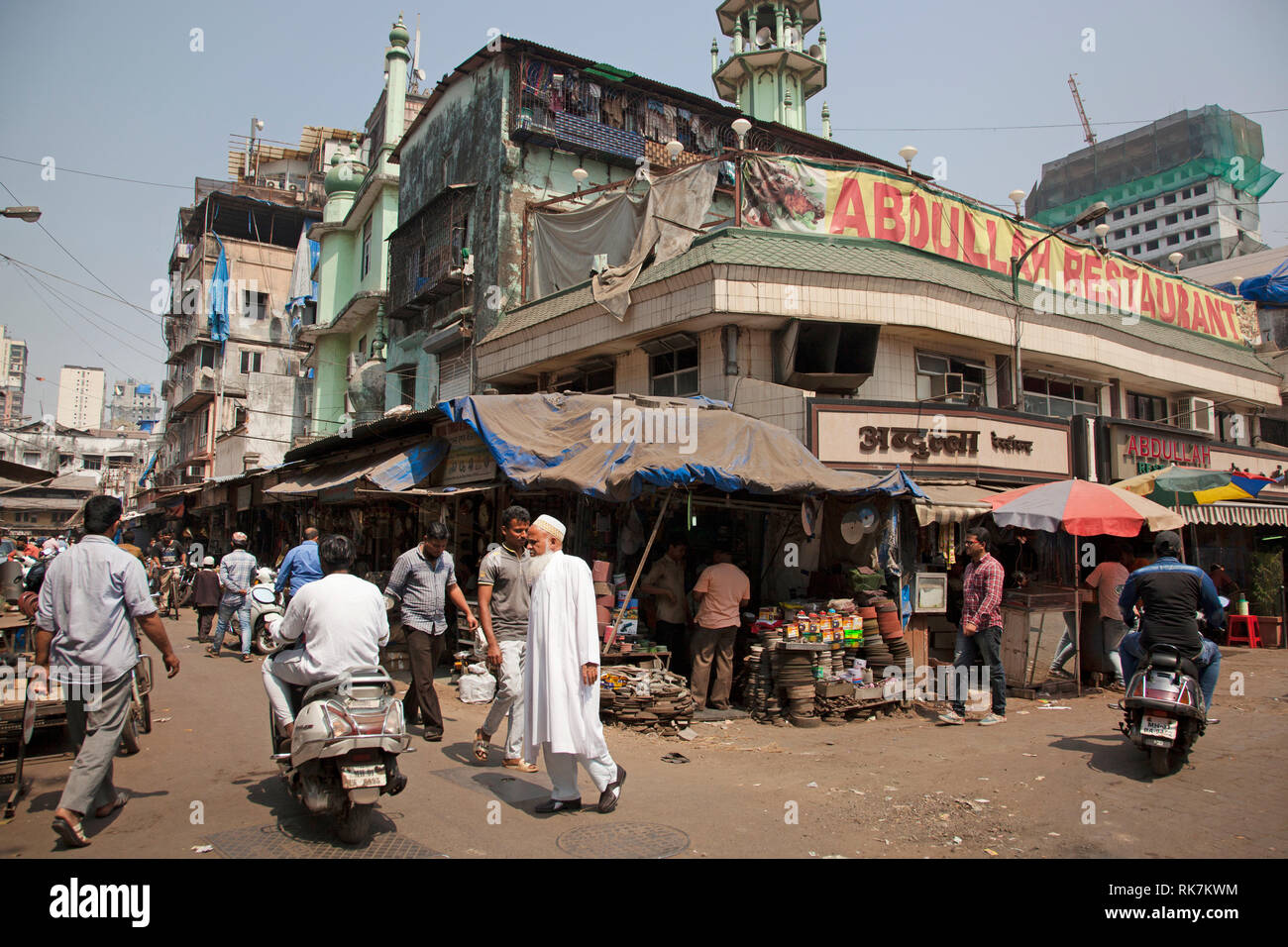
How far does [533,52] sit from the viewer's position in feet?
64.0

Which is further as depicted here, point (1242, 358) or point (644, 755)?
point (1242, 358)

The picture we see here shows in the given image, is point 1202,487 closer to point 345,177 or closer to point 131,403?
point 345,177

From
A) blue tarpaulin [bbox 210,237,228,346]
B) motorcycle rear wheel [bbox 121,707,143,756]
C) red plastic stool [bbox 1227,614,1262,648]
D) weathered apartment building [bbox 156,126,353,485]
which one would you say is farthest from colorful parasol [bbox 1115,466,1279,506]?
blue tarpaulin [bbox 210,237,228,346]

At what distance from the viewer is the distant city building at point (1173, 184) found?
93.9 meters

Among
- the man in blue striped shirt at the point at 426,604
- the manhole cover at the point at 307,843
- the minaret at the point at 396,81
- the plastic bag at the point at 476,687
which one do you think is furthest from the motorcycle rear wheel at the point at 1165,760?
the minaret at the point at 396,81

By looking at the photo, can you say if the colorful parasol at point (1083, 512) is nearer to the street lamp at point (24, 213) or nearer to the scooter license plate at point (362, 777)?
the scooter license plate at point (362, 777)

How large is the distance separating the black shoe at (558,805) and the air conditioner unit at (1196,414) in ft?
66.1

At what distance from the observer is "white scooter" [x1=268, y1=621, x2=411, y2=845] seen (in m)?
4.27

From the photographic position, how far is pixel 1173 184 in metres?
98.6
